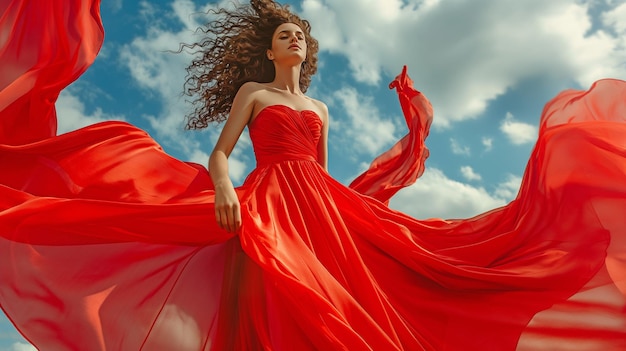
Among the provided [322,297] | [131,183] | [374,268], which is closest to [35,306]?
[131,183]

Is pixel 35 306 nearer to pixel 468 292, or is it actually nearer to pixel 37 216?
pixel 37 216

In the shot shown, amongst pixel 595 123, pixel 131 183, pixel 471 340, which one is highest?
pixel 595 123

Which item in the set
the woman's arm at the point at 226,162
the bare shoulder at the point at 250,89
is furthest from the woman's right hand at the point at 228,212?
the bare shoulder at the point at 250,89

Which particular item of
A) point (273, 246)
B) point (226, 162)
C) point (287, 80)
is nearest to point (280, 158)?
point (226, 162)

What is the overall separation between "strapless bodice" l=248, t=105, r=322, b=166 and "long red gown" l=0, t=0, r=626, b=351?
2 centimetres

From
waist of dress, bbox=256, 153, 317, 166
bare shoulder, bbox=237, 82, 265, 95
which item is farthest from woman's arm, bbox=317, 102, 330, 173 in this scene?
bare shoulder, bbox=237, 82, 265, 95

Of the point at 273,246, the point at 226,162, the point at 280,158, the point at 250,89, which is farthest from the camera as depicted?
the point at 250,89

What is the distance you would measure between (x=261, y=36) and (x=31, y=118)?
61.2 inches

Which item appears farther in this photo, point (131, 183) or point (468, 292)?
point (131, 183)

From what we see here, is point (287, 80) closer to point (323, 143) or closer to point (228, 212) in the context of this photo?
point (323, 143)

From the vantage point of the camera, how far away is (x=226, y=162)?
3.42m

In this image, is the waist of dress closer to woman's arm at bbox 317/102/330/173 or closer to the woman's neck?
woman's arm at bbox 317/102/330/173

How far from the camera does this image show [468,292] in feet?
10.3

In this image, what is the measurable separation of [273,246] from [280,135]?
0.89m
